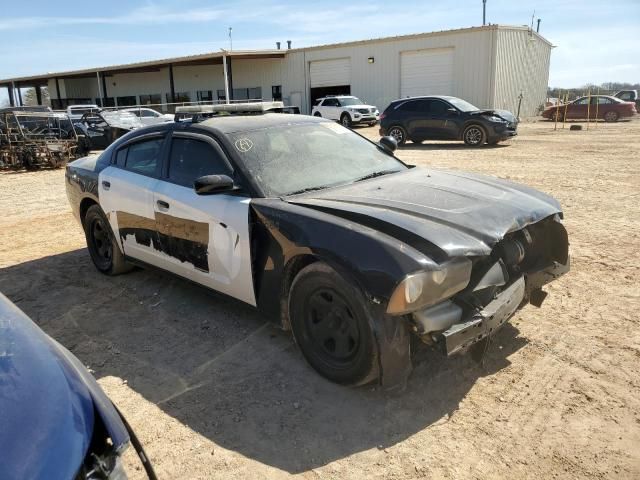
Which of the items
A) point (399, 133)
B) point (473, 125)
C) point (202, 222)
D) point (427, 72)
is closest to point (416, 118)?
point (399, 133)

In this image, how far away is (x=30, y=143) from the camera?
1501cm

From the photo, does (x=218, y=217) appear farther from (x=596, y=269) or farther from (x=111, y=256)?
(x=596, y=269)

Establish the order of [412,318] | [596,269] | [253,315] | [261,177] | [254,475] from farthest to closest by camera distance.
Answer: [596,269] → [253,315] → [261,177] → [412,318] → [254,475]

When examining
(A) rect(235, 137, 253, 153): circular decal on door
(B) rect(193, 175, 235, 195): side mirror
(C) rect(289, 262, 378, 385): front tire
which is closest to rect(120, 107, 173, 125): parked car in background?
(A) rect(235, 137, 253, 153): circular decal on door

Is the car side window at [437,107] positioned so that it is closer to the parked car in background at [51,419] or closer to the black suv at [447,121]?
the black suv at [447,121]

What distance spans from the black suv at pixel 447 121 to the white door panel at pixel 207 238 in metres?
13.8

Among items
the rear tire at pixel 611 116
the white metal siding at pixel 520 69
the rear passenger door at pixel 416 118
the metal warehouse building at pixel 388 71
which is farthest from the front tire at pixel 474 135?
the rear tire at pixel 611 116

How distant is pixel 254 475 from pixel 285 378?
828 millimetres

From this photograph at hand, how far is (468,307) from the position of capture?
290 cm

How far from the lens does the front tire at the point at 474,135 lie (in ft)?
52.9

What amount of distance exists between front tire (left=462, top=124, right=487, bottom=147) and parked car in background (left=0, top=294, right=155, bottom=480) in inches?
624

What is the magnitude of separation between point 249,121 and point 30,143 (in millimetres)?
13532

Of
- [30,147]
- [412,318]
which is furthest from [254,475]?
[30,147]

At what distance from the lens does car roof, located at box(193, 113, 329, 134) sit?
159 inches
